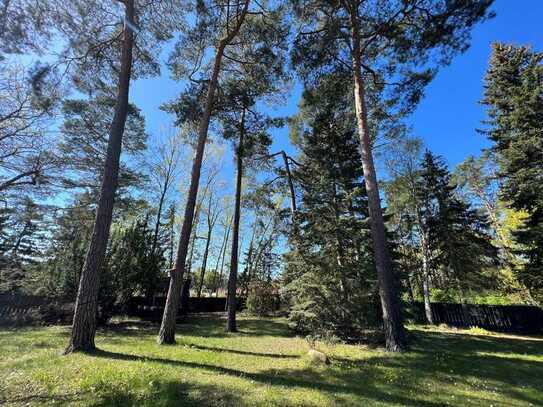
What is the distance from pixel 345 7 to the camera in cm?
781

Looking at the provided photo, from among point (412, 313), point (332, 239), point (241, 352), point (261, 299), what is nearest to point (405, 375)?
point (241, 352)

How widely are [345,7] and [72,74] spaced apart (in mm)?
8442

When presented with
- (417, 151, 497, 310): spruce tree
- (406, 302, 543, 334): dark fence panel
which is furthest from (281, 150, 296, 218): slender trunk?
(417, 151, 497, 310): spruce tree

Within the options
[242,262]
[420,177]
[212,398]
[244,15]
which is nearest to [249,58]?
[244,15]

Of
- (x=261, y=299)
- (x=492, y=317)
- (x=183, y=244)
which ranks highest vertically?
(x=183, y=244)

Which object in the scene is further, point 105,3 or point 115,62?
point 115,62

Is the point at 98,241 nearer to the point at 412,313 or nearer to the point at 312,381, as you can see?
the point at 312,381

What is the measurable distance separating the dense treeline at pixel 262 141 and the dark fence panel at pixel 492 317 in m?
0.96

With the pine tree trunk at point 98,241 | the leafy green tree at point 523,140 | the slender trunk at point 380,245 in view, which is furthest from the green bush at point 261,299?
the leafy green tree at point 523,140

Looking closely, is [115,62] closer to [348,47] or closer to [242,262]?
[348,47]

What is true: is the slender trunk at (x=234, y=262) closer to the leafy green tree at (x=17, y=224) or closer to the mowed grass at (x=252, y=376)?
the mowed grass at (x=252, y=376)

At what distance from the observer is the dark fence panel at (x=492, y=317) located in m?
11.5

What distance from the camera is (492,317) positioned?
12.2 metres

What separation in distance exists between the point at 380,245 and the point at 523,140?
8888 millimetres
